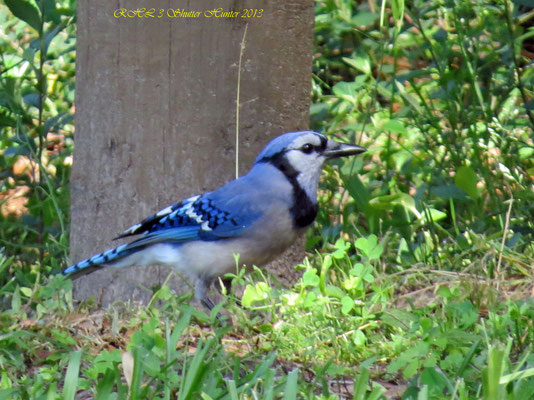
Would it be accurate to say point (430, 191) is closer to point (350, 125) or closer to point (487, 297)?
point (350, 125)

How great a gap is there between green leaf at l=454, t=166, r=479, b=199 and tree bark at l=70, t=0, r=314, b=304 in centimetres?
70

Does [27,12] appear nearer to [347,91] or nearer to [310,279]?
[347,91]

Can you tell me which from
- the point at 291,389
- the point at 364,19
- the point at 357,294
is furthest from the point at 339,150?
the point at 291,389

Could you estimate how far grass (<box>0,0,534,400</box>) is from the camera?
2.76 meters

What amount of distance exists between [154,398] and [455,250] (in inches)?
78.3

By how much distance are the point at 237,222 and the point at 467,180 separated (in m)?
1.02

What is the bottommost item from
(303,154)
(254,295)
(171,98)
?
(254,295)

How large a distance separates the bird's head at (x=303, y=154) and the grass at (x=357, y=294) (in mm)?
320

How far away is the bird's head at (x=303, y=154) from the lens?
401 cm

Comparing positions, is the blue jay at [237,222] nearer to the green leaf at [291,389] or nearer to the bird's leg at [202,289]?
the bird's leg at [202,289]

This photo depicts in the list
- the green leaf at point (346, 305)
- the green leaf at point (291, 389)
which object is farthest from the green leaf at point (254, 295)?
the green leaf at point (291, 389)

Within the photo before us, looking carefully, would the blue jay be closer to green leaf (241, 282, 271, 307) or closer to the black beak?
the black beak

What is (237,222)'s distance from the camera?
158 inches

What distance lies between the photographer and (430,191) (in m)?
4.70
